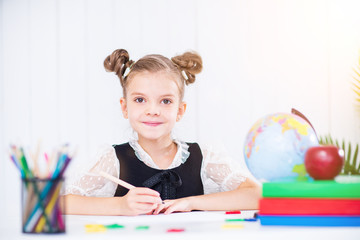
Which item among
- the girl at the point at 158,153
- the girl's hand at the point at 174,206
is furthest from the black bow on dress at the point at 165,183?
the girl's hand at the point at 174,206

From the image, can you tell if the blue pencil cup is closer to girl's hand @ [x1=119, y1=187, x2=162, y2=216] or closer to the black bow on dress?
girl's hand @ [x1=119, y1=187, x2=162, y2=216]

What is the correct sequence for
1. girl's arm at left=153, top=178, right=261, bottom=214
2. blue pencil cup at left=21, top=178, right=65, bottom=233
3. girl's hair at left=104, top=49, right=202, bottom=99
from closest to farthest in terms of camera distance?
blue pencil cup at left=21, top=178, right=65, bottom=233, girl's arm at left=153, top=178, right=261, bottom=214, girl's hair at left=104, top=49, right=202, bottom=99

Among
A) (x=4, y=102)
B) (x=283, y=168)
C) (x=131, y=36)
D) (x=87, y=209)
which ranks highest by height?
(x=131, y=36)

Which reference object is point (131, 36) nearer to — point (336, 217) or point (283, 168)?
point (283, 168)

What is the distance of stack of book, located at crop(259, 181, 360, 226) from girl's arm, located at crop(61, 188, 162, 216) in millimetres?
412

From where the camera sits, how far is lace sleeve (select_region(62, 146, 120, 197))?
1.73 metres

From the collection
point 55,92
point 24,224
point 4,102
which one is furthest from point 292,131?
point 4,102

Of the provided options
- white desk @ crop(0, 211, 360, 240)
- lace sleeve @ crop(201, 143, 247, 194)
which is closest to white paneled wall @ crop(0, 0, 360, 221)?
lace sleeve @ crop(201, 143, 247, 194)

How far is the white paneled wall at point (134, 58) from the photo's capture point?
2.22 m

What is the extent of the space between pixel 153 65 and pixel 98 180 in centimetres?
49

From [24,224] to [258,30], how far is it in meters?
1.66

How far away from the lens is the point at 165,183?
1758mm

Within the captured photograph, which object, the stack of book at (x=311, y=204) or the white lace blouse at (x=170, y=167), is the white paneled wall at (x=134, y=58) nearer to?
the white lace blouse at (x=170, y=167)

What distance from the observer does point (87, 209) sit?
1419mm
